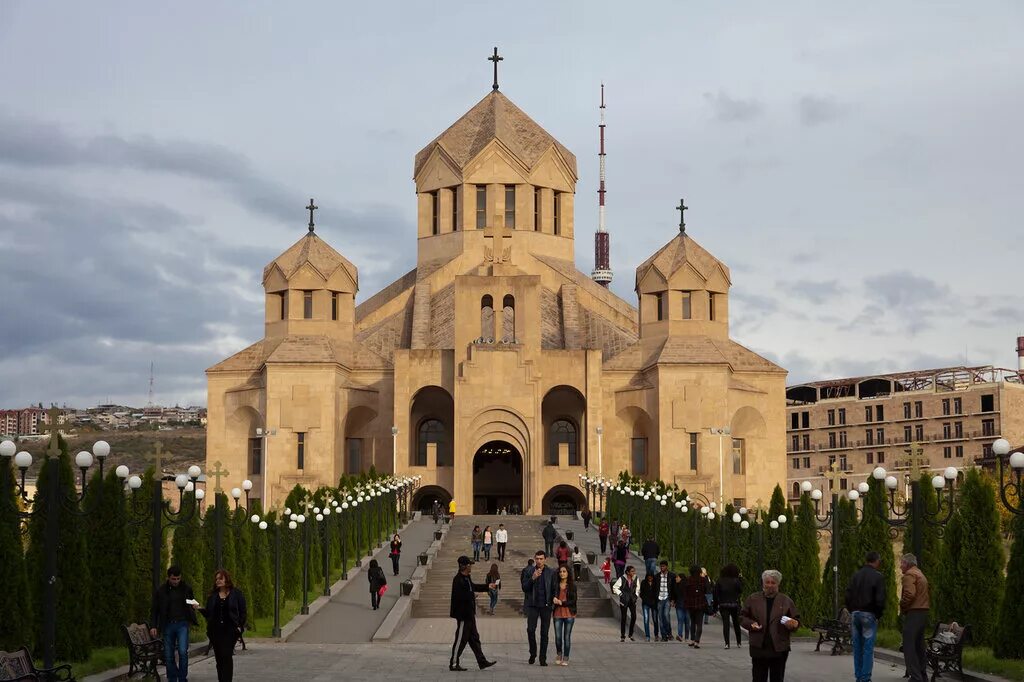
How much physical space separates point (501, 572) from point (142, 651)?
17484mm

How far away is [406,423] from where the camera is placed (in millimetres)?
52500

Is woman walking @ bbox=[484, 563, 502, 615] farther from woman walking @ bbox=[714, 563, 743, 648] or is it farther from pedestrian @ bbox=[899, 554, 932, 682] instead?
pedestrian @ bbox=[899, 554, 932, 682]

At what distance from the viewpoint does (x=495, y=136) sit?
60.4 meters

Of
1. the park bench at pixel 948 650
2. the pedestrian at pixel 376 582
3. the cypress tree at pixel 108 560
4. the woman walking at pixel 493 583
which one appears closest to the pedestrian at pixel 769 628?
the park bench at pixel 948 650

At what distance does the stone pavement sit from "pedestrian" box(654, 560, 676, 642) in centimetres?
464

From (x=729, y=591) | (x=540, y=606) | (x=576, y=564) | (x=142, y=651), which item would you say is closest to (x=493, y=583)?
(x=576, y=564)

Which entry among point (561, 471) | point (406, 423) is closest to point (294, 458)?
point (406, 423)

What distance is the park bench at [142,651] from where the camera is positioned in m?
15.8

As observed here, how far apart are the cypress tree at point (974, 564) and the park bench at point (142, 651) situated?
9.54 m

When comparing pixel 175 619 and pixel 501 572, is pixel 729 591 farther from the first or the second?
pixel 501 572

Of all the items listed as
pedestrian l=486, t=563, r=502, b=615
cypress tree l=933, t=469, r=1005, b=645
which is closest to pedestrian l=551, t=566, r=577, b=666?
cypress tree l=933, t=469, r=1005, b=645

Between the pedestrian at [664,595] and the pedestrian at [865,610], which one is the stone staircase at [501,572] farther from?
the pedestrian at [865,610]

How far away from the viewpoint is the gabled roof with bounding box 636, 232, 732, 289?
176 ft

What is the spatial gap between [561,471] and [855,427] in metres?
30.2
